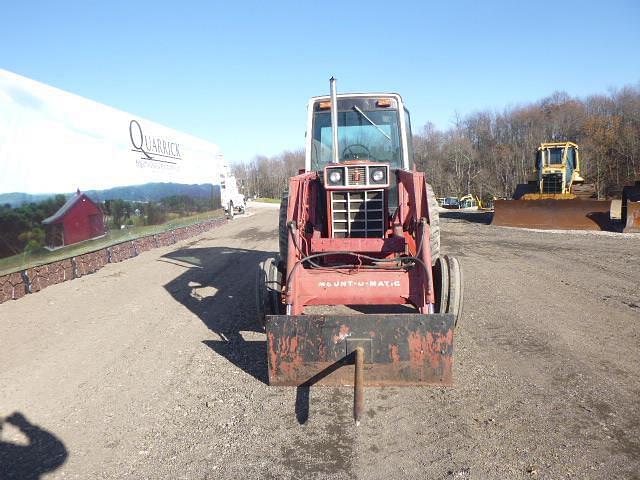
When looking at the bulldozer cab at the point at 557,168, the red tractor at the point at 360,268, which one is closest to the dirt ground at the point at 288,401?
the red tractor at the point at 360,268

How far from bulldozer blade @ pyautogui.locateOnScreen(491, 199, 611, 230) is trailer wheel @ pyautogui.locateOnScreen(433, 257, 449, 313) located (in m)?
14.3

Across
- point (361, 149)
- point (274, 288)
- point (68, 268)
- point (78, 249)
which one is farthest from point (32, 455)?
point (78, 249)

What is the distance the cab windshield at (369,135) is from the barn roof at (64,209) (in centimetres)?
558

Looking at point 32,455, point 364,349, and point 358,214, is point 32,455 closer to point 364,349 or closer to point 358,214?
point 364,349

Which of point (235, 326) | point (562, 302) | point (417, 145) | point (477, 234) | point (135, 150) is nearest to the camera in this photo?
point (235, 326)

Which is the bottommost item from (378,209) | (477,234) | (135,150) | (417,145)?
(477,234)

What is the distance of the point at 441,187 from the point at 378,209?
2197 inches

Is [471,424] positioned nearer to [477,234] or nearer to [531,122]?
[477,234]

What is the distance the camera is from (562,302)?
22.9ft

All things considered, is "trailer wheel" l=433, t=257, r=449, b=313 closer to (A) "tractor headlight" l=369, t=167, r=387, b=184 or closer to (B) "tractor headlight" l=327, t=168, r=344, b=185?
(A) "tractor headlight" l=369, t=167, r=387, b=184

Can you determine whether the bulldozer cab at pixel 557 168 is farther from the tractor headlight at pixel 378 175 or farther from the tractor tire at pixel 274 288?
the tractor tire at pixel 274 288

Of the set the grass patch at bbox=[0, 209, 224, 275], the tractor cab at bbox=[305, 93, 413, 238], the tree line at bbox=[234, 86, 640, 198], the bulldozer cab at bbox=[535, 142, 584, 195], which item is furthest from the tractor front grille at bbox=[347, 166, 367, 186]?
the tree line at bbox=[234, 86, 640, 198]

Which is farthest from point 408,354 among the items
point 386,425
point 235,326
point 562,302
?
point 562,302

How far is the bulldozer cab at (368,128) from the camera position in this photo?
638 cm
